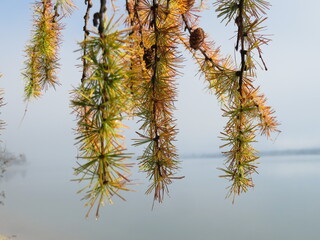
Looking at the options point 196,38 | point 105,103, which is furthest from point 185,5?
point 105,103

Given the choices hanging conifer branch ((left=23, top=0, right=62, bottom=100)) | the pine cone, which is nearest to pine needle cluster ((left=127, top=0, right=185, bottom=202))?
the pine cone

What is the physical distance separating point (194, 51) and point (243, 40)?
4.5 inches

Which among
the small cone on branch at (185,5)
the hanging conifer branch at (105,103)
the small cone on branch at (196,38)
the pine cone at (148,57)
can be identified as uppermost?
the small cone on branch at (185,5)

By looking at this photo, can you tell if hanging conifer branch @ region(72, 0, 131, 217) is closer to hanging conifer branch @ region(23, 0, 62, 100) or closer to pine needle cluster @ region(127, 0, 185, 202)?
pine needle cluster @ region(127, 0, 185, 202)

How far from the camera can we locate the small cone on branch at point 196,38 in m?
0.42

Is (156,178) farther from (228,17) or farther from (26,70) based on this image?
(26,70)

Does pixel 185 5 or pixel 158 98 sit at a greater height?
pixel 185 5

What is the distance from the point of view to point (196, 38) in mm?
422

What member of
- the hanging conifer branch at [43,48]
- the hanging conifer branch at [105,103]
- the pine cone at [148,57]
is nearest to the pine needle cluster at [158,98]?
the pine cone at [148,57]

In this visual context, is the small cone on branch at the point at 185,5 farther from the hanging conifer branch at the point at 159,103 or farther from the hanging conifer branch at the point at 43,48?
the hanging conifer branch at the point at 43,48

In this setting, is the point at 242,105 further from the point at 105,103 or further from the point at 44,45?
the point at 44,45

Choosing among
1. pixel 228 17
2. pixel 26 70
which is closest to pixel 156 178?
pixel 228 17

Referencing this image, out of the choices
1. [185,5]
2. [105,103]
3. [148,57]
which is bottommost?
[105,103]

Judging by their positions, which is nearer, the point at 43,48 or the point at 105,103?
the point at 105,103
